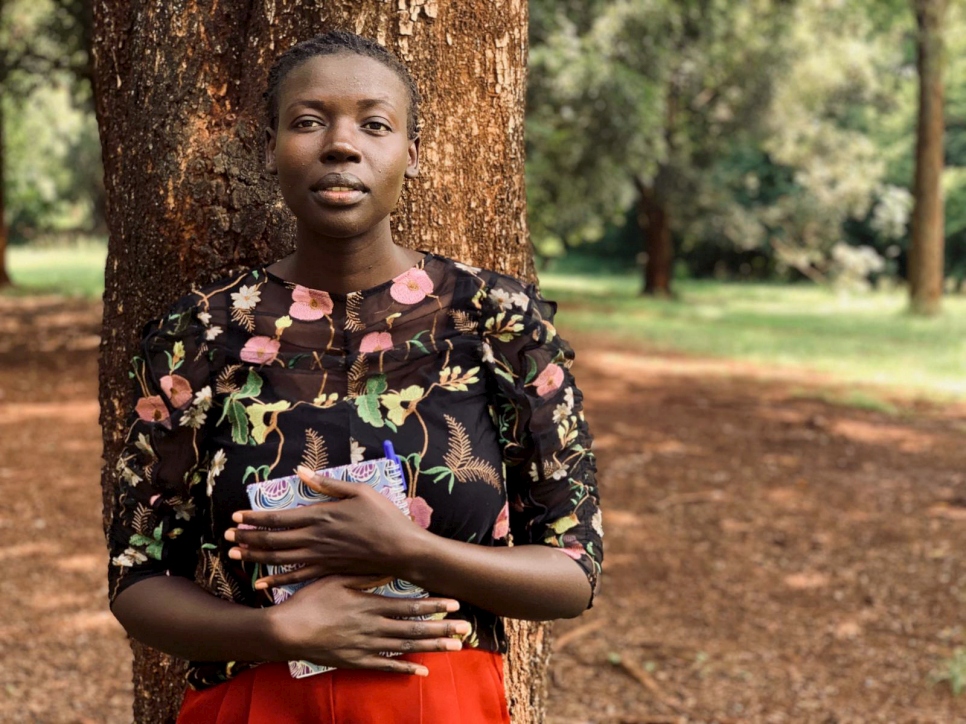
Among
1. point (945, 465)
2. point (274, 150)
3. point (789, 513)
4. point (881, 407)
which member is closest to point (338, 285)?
point (274, 150)

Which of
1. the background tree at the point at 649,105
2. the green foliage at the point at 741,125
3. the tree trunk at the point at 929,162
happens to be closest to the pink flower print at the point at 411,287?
the green foliage at the point at 741,125

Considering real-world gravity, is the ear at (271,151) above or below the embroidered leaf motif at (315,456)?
above

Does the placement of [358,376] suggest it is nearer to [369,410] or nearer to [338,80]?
[369,410]

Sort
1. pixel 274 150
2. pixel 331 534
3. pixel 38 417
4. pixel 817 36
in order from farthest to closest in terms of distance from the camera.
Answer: pixel 817 36 < pixel 38 417 < pixel 274 150 < pixel 331 534

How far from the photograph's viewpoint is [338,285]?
5.98 ft

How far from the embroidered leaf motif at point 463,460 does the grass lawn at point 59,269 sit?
12.3 metres

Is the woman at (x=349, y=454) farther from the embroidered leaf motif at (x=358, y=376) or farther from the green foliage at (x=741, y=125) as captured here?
the green foliage at (x=741, y=125)

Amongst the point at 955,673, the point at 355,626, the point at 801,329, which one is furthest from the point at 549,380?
the point at 801,329

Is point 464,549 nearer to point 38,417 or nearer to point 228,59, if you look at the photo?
point 228,59

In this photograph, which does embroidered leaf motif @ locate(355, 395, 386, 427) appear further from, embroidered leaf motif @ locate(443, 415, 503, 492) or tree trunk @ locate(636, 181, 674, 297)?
tree trunk @ locate(636, 181, 674, 297)

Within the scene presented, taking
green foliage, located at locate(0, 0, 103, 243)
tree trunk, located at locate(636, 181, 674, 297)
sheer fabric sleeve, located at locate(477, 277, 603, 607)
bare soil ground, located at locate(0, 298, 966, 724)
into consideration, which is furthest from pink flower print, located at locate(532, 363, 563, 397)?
tree trunk, located at locate(636, 181, 674, 297)

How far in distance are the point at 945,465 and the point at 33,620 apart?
20.7 feet

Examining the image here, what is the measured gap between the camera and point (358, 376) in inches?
68.9

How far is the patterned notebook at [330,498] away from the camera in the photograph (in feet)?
5.40
